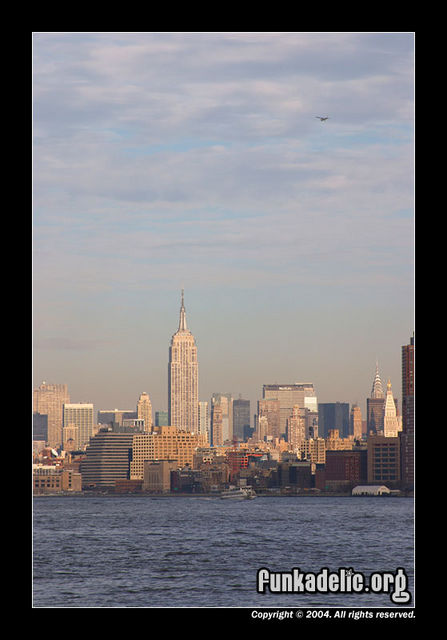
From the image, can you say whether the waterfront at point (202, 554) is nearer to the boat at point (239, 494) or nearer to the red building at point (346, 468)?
the boat at point (239, 494)

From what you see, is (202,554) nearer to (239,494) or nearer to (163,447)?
(239,494)

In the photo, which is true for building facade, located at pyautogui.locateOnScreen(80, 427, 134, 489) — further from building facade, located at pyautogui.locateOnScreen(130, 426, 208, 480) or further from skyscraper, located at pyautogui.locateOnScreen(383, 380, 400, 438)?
skyscraper, located at pyautogui.locateOnScreen(383, 380, 400, 438)

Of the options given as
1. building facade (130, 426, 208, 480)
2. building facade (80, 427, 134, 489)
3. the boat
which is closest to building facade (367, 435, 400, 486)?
the boat

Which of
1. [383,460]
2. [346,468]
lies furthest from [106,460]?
[383,460]

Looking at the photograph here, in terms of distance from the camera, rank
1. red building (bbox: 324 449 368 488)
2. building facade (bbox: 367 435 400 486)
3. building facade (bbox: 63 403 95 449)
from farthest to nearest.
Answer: building facade (bbox: 63 403 95 449)
red building (bbox: 324 449 368 488)
building facade (bbox: 367 435 400 486)

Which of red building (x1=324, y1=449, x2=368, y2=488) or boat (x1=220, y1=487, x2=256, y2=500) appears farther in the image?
red building (x1=324, y1=449, x2=368, y2=488)
